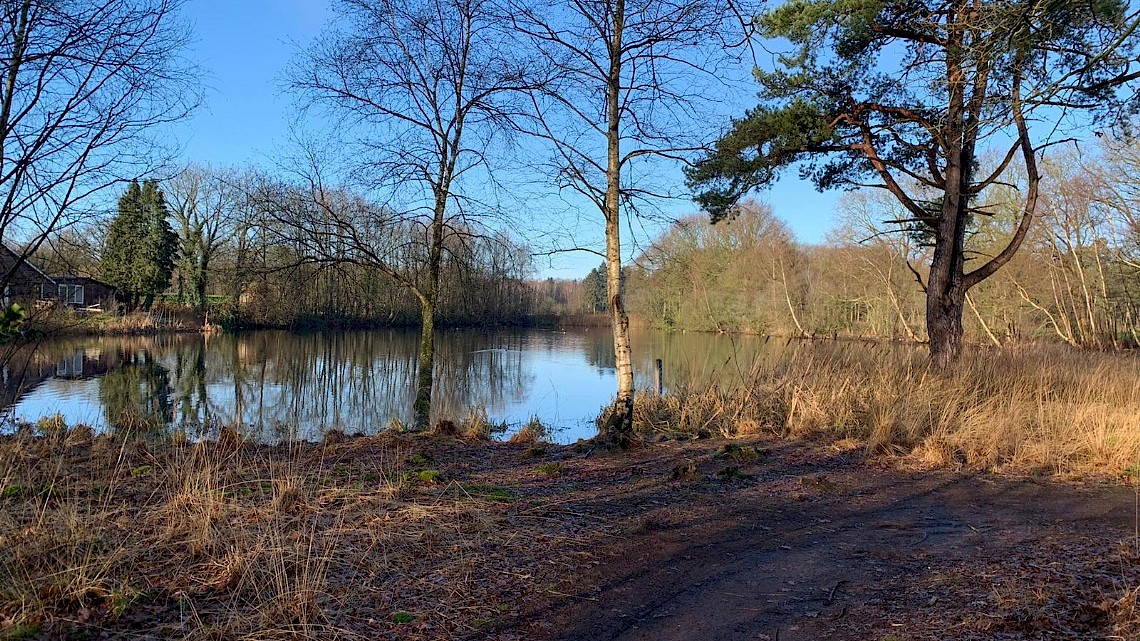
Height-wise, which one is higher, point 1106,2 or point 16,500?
point 1106,2

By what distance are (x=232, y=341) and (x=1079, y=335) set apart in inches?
1438

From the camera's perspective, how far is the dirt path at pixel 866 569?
311 cm

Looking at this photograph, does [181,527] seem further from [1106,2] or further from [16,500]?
[1106,2]

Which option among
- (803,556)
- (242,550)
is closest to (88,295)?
(242,550)

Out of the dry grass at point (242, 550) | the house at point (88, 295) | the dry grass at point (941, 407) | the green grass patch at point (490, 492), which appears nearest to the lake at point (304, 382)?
the house at point (88, 295)

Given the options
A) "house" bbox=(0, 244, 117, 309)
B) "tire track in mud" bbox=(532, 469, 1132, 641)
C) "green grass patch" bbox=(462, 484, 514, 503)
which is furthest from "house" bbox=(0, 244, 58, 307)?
"tire track in mud" bbox=(532, 469, 1132, 641)

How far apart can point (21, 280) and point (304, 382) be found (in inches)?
514

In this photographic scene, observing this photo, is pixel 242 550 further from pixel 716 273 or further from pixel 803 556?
pixel 716 273

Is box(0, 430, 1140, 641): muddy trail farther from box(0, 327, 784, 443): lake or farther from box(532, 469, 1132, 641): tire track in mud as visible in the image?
box(0, 327, 784, 443): lake

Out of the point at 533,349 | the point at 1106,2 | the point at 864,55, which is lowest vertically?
the point at 533,349

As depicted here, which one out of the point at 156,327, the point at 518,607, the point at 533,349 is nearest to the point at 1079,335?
the point at 533,349

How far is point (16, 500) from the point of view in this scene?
4.52 meters

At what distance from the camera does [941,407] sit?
8484 millimetres

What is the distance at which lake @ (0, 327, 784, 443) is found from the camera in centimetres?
1252
